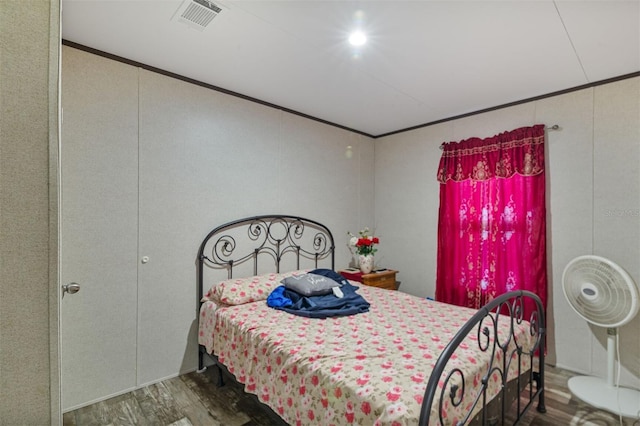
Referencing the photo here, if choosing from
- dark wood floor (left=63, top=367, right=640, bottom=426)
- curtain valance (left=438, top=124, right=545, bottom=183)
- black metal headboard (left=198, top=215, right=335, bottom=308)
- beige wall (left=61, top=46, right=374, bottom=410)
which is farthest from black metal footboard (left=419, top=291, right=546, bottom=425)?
beige wall (left=61, top=46, right=374, bottom=410)

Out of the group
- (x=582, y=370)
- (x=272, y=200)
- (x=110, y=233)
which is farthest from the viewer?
(x=272, y=200)

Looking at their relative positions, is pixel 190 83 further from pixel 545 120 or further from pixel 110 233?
pixel 545 120

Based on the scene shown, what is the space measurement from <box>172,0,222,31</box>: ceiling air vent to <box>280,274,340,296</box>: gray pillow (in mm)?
1974

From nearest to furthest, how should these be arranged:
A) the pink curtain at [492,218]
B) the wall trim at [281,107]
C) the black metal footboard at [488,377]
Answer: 1. the black metal footboard at [488,377]
2. the wall trim at [281,107]
3. the pink curtain at [492,218]

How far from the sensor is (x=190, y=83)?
2.73 m

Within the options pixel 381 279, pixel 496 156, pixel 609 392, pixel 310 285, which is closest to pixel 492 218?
pixel 496 156

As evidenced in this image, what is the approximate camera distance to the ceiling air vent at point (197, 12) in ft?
5.84

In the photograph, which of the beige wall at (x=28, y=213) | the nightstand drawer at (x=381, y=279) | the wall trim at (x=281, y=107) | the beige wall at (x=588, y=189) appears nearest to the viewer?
the beige wall at (x=28, y=213)

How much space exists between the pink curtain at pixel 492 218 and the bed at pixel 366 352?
0.32 meters

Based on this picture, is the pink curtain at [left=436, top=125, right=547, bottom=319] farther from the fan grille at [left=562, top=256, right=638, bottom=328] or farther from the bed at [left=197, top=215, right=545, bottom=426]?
the fan grille at [left=562, top=256, right=638, bottom=328]

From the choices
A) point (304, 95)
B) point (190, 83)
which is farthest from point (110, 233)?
point (304, 95)

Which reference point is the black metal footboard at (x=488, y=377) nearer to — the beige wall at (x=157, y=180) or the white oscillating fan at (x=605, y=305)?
the white oscillating fan at (x=605, y=305)

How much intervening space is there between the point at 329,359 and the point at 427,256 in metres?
2.56

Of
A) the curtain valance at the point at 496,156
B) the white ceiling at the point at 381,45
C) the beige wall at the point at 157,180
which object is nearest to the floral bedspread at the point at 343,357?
the beige wall at the point at 157,180
